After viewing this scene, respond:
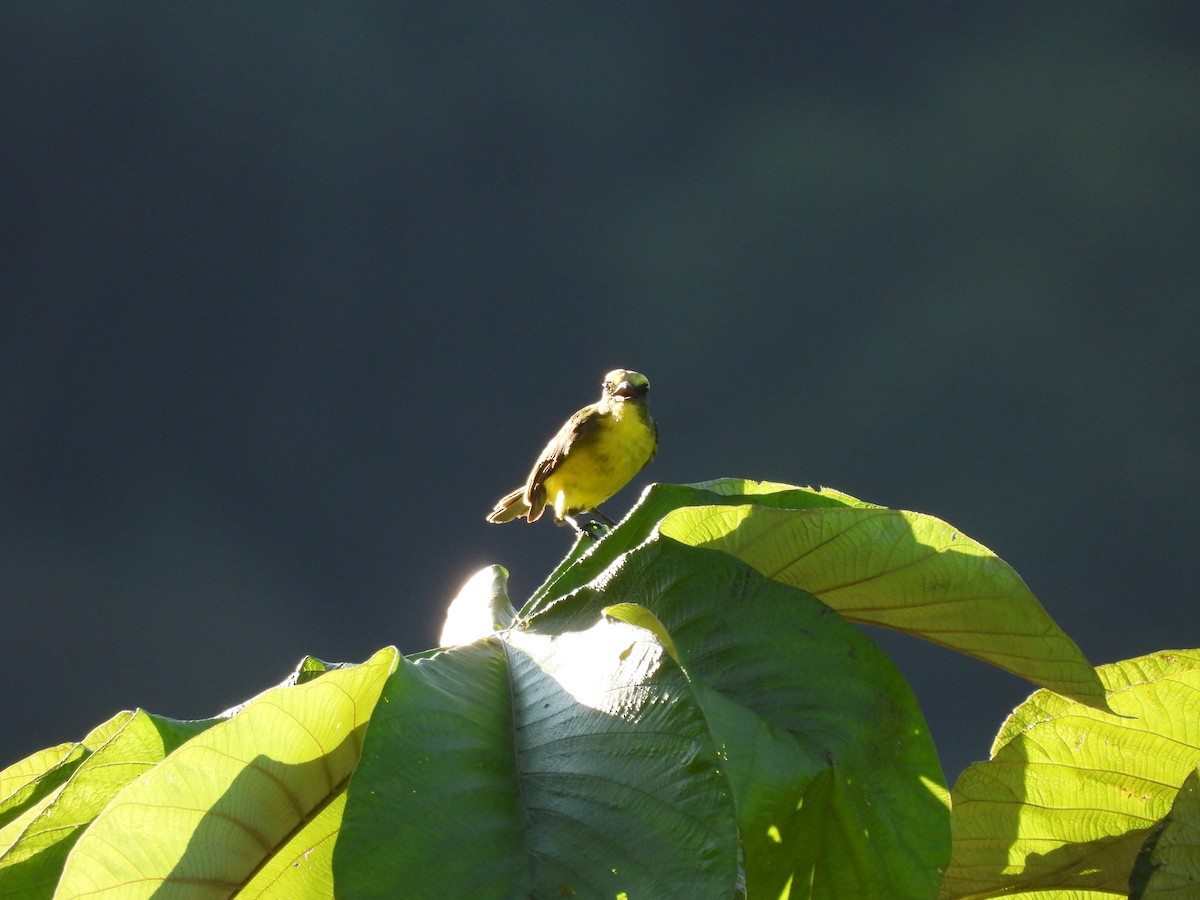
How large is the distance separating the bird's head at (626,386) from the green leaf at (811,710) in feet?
10.00

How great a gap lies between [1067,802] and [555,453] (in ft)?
9.40

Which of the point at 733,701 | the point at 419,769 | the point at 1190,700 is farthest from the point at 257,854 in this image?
the point at 1190,700

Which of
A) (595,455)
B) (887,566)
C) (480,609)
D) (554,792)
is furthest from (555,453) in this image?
(554,792)

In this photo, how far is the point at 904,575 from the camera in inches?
21.1

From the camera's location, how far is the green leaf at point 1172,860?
0.49m

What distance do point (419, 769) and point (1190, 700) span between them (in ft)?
1.35

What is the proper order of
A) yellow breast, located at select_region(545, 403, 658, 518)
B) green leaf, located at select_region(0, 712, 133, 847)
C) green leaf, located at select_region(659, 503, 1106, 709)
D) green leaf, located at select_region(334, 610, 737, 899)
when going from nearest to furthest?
green leaf, located at select_region(334, 610, 737, 899), green leaf, located at select_region(659, 503, 1106, 709), green leaf, located at select_region(0, 712, 133, 847), yellow breast, located at select_region(545, 403, 658, 518)

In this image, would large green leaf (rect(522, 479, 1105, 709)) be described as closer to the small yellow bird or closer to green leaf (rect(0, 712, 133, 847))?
green leaf (rect(0, 712, 133, 847))

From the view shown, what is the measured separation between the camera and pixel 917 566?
53 centimetres

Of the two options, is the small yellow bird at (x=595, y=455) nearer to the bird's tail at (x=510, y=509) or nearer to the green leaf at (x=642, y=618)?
the bird's tail at (x=510, y=509)

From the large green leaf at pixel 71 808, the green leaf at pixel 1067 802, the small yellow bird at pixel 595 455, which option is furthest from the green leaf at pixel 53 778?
the small yellow bird at pixel 595 455

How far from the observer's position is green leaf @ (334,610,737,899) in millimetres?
389

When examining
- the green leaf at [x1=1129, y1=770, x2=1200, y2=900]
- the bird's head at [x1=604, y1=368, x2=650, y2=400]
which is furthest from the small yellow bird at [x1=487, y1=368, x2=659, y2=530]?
the green leaf at [x1=1129, y1=770, x2=1200, y2=900]

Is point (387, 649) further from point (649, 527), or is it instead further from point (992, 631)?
point (992, 631)
